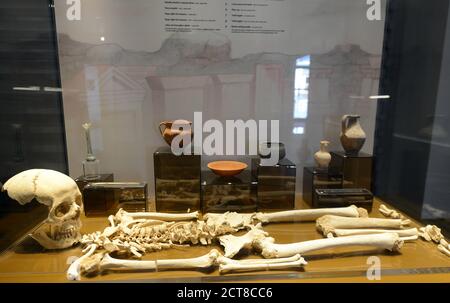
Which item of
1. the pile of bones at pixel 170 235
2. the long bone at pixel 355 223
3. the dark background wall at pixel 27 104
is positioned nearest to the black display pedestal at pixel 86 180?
the dark background wall at pixel 27 104

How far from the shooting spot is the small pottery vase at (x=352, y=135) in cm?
234

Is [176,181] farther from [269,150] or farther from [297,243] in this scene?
[297,243]

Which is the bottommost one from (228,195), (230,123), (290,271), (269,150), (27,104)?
(290,271)

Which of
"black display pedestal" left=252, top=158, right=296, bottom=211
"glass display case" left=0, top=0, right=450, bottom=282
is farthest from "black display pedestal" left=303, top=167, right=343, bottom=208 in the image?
"black display pedestal" left=252, top=158, right=296, bottom=211

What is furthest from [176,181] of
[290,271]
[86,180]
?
[290,271]

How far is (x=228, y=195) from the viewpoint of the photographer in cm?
215

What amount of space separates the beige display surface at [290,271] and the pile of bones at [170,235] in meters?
0.04

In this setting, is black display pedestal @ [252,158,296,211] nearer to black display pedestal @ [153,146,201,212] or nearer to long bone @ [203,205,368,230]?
long bone @ [203,205,368,230]

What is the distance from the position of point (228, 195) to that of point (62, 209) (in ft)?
3.35

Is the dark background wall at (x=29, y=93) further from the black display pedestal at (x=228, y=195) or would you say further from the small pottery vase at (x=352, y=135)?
the small pottery vase at (x=352, y=135)

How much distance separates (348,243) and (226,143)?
3.92ft

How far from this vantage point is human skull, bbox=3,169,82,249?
153 centimetres
